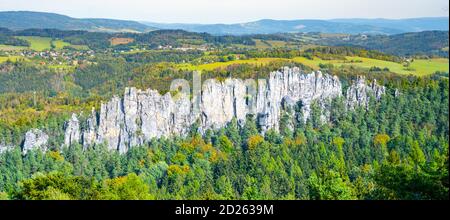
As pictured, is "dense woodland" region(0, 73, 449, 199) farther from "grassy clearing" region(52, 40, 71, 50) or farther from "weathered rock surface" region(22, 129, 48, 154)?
"grassy clearing" region(52, 40, 71, 50)

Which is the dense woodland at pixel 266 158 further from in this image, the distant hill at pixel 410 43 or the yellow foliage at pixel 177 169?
the distant hill at pixel 410 43

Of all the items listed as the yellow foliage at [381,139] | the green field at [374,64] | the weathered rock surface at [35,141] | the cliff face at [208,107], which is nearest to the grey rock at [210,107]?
the cliff face at [208,107]

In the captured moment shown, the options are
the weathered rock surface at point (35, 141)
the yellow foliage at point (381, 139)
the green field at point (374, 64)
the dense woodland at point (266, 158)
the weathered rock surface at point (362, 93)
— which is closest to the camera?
the dense woodland at point (266, 158)

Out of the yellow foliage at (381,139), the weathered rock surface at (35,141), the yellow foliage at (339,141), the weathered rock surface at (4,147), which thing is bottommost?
the weathered rock surface at (4,147)

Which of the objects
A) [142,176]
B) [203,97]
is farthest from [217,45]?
[142,176]
